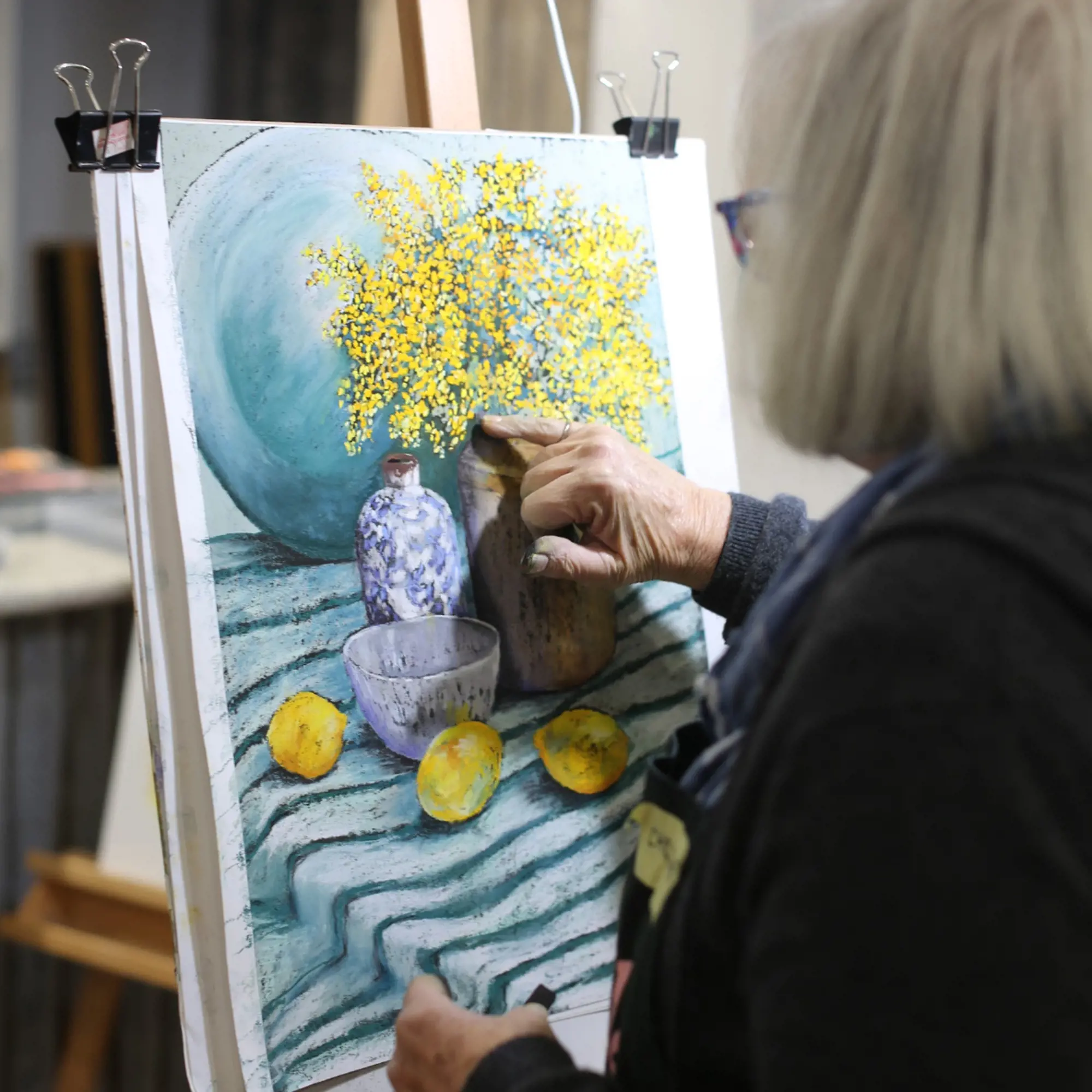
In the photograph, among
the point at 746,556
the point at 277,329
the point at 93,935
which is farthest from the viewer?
the point at 93,935

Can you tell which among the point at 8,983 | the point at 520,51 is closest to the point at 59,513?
the point at 8,983

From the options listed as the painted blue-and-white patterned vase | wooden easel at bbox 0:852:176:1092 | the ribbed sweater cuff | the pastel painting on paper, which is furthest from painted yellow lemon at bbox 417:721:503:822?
wooden easel at bbox 0:852:176:1092

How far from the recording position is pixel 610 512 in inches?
39.4

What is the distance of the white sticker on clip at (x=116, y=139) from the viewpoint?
2.88ft

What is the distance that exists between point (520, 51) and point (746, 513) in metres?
1.97

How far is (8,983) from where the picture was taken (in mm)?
2025

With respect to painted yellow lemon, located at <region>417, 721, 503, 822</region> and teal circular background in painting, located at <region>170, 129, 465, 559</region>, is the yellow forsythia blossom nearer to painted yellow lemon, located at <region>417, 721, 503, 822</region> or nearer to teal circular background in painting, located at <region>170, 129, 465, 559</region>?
teal circular background in painting, located at <region>170, 129, 465, 559</region>

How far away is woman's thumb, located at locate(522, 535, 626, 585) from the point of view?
1.00 m

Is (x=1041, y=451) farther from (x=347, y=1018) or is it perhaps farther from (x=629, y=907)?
(x=347, y=1018)

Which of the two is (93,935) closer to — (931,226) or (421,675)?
(421,675)

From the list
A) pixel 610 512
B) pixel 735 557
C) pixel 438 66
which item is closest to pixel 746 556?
pixel 735 557

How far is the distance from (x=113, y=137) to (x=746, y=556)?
0.61 metres

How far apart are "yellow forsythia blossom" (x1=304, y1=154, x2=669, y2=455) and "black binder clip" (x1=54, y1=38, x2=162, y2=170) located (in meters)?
0.14

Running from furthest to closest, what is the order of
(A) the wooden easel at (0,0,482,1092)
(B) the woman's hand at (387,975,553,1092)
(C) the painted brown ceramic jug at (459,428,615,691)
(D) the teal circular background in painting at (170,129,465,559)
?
(A) the wooden easel at (0,0,482,1092), (C) the painted brown ceramic jug at (459,428,615,691), (D) the teal circular background in painting at (170,129,465,559), (B) the woman's hand at (387,975,553,1092)
